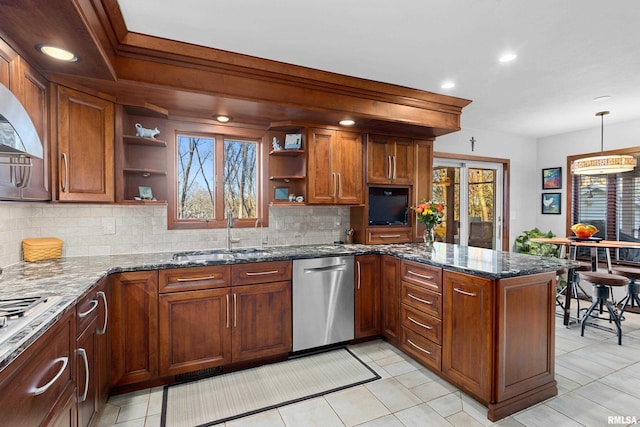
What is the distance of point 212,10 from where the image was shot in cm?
196

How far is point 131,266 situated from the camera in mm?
2301

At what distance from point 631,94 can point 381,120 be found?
9.10ft

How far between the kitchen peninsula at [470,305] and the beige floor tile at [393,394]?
1.07 feet

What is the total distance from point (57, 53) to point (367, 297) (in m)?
3.02

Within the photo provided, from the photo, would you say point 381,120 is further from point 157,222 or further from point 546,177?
point 546,177

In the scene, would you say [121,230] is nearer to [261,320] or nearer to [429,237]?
[261,320]

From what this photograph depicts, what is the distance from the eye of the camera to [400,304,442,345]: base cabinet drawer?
2490mm

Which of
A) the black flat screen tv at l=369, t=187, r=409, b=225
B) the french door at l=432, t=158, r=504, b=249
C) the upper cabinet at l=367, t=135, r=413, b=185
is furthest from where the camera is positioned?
the french door at l=432, t=158, r=504, b=249

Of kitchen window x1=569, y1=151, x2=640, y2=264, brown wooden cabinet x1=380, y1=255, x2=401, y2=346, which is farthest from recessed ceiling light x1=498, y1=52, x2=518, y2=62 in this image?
kitchen window x1=569, y1=151, x2=640, y2=264

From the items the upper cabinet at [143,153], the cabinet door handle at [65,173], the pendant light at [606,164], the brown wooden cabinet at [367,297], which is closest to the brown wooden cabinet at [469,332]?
the brown wooden cabinet at [367,297]

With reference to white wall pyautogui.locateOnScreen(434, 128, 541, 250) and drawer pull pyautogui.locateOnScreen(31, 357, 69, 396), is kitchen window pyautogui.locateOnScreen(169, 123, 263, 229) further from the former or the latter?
white wall pyautogui.locateOnScreen(434, 128, 541, 250)

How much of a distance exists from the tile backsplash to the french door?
224 centimetres

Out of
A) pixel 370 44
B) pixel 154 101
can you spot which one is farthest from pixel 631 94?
pixel 154 101

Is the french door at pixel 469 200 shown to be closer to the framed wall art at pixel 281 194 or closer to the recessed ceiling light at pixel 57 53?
the framed wall art at pixel 281 194
